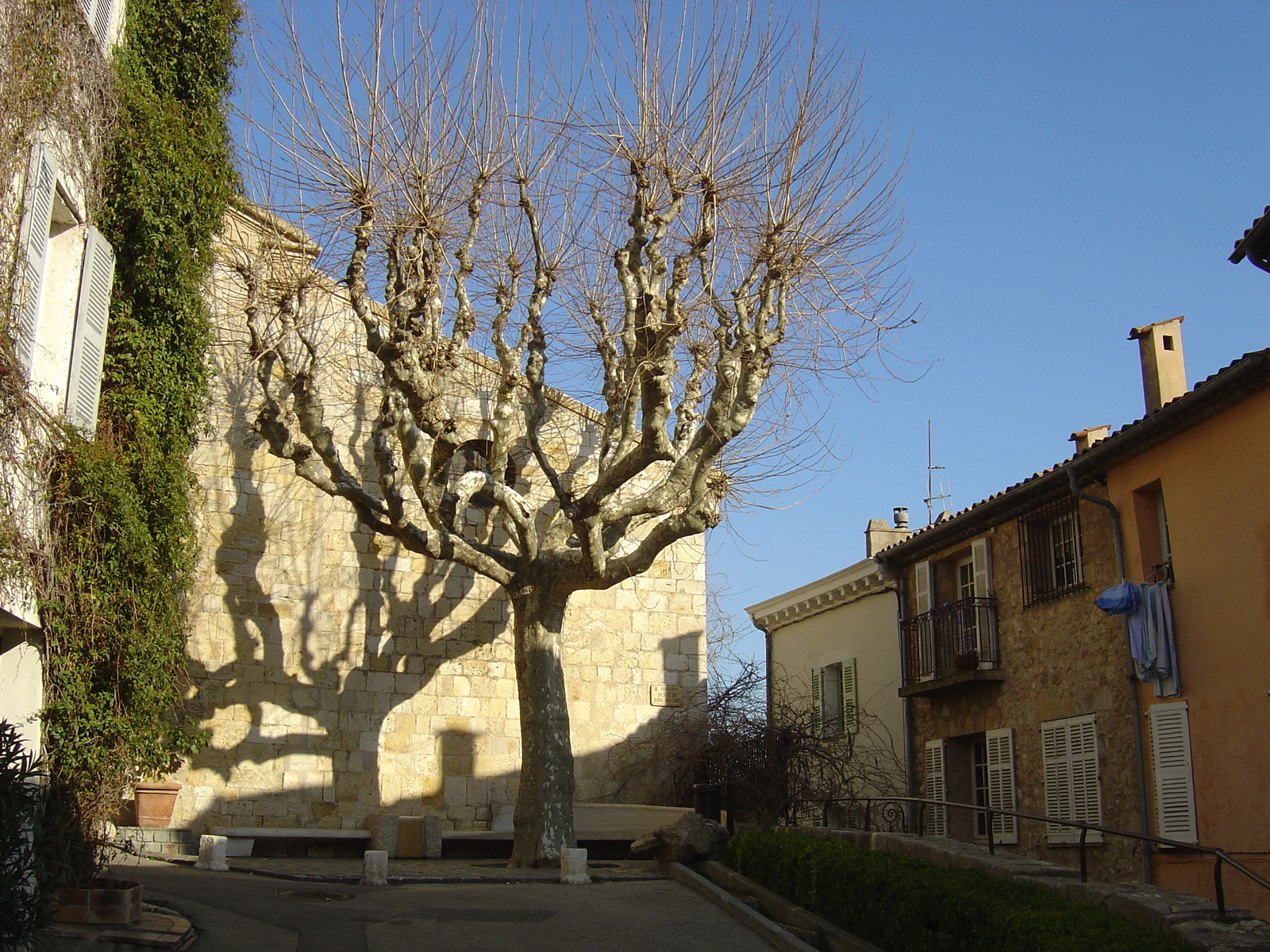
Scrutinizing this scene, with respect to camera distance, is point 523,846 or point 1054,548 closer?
point 523,846

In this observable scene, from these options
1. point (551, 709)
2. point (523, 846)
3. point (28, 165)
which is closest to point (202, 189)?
point (28, 165)

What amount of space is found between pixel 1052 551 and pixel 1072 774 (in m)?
2.87

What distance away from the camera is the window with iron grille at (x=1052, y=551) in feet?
48.8

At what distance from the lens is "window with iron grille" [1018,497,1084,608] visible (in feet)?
48.8

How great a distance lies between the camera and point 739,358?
40.3 ft

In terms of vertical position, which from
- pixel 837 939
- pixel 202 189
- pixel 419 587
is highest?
pixel 202 189

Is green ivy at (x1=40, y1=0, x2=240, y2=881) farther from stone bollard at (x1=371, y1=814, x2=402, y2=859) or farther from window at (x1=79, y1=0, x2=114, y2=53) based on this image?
stone bollard at (x1=371, y1=814, x2=402, y2=859)

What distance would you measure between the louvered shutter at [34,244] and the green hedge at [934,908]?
7.20 metres

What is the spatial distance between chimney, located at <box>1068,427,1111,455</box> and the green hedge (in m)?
8.00

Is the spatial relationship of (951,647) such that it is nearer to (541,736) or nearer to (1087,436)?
(1087,436)

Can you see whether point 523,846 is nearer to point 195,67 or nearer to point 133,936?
point 133,936

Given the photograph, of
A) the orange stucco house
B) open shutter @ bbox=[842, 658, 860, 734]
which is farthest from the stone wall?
open shutter @ bbox=[842, 658, 860, 734]

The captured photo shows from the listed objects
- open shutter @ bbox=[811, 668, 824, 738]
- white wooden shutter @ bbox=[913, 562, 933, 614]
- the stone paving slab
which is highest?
white wooden shutter @ bbox=[913, 562, 933, 614]

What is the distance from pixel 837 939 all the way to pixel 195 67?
9187 millimetres
